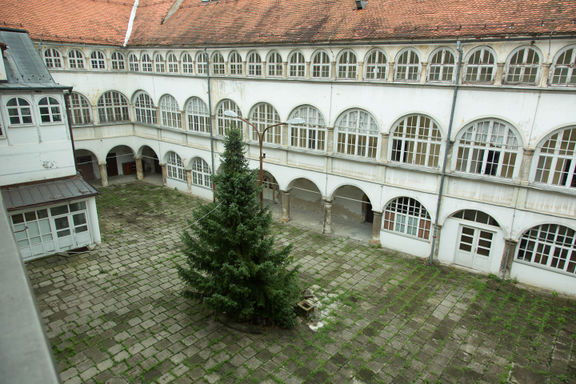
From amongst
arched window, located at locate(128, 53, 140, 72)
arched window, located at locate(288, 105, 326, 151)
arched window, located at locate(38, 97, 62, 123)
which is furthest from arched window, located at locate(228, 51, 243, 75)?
arched window, located at locate(38, 97, 62, 123)

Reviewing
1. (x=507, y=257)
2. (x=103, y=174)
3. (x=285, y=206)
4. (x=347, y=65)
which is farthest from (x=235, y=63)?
(x=507, y=257)

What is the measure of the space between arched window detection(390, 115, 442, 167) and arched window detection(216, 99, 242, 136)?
408 inches

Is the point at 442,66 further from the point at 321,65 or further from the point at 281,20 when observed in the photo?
the point at 281,20

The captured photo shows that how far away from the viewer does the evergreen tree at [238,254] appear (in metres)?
13.4

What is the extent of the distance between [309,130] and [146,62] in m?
15.1

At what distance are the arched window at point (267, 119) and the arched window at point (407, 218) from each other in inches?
307

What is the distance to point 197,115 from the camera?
27781 mm

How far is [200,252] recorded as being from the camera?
1410 cm

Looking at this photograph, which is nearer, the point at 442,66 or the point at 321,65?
the point at 442,66

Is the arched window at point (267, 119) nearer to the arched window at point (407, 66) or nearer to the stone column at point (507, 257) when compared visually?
the arched window at point (407, 66)

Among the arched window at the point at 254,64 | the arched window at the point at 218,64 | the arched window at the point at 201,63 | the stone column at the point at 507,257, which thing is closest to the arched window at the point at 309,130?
the arched window at the point at 254,64

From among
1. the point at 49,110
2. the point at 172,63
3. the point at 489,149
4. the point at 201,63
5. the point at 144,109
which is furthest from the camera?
the point at 144,109

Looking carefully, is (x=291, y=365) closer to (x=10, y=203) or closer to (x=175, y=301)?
(x=175, y=301)

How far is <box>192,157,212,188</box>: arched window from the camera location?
2858 cm
